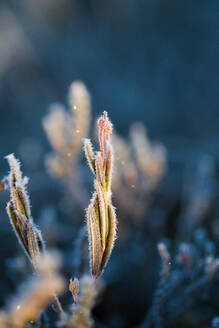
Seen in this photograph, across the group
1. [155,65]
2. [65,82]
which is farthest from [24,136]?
[155,65]

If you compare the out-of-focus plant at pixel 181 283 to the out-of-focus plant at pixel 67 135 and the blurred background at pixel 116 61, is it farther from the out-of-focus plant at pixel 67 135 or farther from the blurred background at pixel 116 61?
the blurred background at pixel 116 61

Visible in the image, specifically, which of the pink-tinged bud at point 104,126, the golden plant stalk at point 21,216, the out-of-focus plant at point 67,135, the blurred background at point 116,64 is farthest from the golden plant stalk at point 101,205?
the blurred background at point 116,64

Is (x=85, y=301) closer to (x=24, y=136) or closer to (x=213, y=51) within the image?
(x=24, y=136)

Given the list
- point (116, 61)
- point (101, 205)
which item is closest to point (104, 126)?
point (101, 205)

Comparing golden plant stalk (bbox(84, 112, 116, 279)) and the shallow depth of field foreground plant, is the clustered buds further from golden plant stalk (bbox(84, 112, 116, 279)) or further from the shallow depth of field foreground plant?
golden plant stalk (bbox(84, 112, 116, 279))

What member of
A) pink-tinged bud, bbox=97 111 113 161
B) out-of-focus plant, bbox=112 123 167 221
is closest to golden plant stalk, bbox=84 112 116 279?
pink-tinged bud, bbox=97 111 113 161

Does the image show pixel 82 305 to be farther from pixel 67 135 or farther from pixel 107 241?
pixel 67 135

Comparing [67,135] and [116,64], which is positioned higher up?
[116,64]
